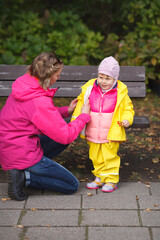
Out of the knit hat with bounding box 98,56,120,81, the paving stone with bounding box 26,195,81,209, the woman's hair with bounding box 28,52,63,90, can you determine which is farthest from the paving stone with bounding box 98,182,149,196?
the woman's hair with bounding box 28,52,63,90

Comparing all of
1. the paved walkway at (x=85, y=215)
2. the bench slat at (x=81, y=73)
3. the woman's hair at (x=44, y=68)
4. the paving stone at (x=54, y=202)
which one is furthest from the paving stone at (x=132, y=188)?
the bench slat at (x=81, y=73)

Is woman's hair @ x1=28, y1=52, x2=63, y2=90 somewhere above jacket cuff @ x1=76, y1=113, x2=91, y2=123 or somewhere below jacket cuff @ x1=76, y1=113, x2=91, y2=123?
above

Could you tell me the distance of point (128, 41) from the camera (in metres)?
8.36

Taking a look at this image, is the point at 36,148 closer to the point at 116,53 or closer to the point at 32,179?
the point at 32,179

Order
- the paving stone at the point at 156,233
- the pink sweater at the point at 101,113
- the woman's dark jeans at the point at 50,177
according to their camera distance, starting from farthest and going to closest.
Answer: the pink sweater at the point at 101,113 < the woman's dark jeans at the point at 50,177 < the paving stone at the point at 156,233

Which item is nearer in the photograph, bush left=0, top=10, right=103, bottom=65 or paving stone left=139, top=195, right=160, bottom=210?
paving stone left=139, top=195, right=160, bottom=210

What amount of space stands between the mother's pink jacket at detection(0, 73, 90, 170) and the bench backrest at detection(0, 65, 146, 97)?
130 cm

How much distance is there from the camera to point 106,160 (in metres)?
3.95

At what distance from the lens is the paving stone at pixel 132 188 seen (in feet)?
12.9

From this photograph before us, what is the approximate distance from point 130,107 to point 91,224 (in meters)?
1.24

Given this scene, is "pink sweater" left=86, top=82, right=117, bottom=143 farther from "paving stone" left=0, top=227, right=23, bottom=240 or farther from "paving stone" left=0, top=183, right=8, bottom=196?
"paving stone" left=0, top=227, right=23, bottom=240

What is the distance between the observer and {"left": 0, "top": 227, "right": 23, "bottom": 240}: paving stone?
3.10 meters

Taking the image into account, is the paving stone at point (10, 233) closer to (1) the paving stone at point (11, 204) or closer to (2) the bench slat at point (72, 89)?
(1) the paving stone at point (11, 204)

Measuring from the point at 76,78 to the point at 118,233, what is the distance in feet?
7.91
